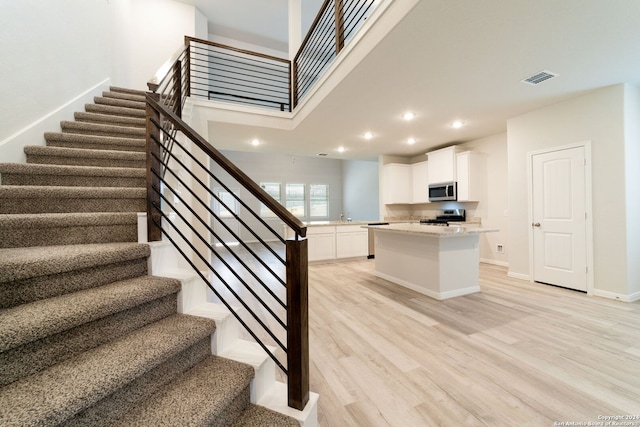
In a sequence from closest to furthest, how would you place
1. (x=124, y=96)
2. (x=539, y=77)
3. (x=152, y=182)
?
1. (x=152, y=182)
2. (x=539, y=77)
3. (x=124, y=96)

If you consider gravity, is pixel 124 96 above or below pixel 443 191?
above

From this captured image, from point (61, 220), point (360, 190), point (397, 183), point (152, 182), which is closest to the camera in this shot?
point (61, 220)

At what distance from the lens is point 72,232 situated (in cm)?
150

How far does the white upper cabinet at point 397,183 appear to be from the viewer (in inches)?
253

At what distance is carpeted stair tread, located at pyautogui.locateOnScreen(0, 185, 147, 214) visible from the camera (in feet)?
5.08

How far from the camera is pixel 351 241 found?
→ 577 centimetres

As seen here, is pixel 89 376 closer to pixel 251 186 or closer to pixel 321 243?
pixel 251 186

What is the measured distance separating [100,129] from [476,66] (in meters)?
3.91

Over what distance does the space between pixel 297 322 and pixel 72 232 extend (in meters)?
1.47

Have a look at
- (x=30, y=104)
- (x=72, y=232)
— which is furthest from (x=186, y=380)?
(x=30, y=104)

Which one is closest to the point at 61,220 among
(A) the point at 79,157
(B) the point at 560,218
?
(A) the point at 79,157

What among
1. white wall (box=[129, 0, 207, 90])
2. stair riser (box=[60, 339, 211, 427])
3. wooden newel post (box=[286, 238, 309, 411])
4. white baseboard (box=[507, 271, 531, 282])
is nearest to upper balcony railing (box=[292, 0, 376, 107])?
wooden newel post (box=[286, 238, 309, 411])

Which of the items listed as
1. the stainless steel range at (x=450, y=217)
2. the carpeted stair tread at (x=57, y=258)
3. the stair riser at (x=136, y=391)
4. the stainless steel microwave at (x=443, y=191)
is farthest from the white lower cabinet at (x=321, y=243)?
the stair riser at (x=136, y=391)

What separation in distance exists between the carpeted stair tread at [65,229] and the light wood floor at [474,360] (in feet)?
5.26
